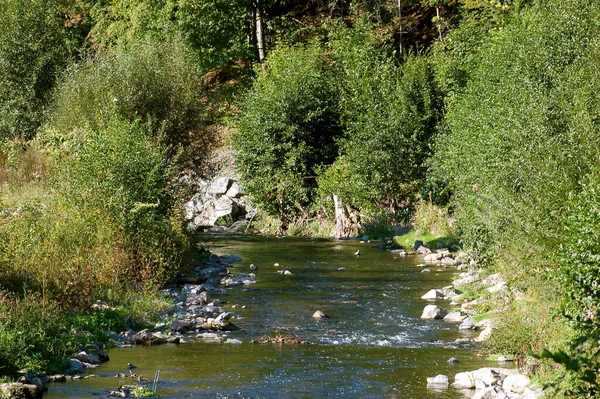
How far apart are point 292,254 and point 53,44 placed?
20694mm

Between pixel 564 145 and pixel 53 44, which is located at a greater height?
pixel 53 44

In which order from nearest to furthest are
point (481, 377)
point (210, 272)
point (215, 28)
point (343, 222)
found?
point (481, 377) < point (210, 272) < point (343, 222) < point (215, 28)

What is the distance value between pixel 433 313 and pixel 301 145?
70.0 feet

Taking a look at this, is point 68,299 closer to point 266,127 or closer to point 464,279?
point 464,279

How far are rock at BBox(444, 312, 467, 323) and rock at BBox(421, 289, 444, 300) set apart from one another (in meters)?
2.35

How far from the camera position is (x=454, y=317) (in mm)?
18062

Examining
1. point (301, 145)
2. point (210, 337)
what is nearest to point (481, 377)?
point (210, 337)

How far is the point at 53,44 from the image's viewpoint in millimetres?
43969

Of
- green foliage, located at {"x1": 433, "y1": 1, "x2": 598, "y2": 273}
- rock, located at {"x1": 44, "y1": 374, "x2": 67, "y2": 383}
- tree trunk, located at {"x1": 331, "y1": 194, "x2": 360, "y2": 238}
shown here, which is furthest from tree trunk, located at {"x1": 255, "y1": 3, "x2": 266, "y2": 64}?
rock, located at {"x1": 44, "y1": 374, "x2": 67, "y2": 383}

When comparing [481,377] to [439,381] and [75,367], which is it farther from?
[75,367]

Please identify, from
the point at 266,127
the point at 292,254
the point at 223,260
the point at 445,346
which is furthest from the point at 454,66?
the point at 445,346

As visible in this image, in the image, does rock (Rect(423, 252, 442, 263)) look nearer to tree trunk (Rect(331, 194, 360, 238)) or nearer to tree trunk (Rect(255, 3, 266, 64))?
tree trunk (Rect(331, 194, 360, 238))

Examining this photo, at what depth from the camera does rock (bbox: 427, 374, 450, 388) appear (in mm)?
12602

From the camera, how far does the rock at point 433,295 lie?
20611mm
